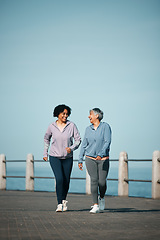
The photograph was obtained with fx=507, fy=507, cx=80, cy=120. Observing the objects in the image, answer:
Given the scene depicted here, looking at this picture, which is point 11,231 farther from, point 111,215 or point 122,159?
point 122,159

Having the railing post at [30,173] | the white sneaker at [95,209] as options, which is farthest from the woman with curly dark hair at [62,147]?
the railing post at [30,173]

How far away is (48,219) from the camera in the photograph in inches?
324

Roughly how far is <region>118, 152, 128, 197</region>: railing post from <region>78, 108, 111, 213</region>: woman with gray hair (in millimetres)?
5722

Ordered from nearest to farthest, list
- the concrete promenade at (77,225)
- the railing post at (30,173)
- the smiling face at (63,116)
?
the concrete promenade at (77,225), the smiling face at (63,116), the railing post at (30,173)

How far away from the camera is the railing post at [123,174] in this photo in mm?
15359

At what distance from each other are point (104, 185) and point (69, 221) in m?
1.80

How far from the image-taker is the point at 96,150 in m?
9.47

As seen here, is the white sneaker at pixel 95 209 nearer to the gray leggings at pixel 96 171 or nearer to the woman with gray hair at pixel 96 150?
the woman with gray hair at pixel 96 150

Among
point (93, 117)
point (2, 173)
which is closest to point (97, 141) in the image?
point (93, 117)

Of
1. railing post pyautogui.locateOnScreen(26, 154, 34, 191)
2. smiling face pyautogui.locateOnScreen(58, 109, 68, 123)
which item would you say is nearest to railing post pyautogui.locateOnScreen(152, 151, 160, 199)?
smiling face pyautogui.locateOnScreen(58, 109, 68, 123)

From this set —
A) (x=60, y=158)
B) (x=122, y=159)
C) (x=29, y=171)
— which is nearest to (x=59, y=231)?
(x=60, y=158)

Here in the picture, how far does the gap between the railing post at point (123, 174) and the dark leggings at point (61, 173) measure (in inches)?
227

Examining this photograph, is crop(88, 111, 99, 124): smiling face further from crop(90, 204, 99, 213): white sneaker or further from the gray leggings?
crop(90, 204, 99, 213): white sneaker

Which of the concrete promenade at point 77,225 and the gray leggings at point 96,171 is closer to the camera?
the concrete promenade at point 77,225
